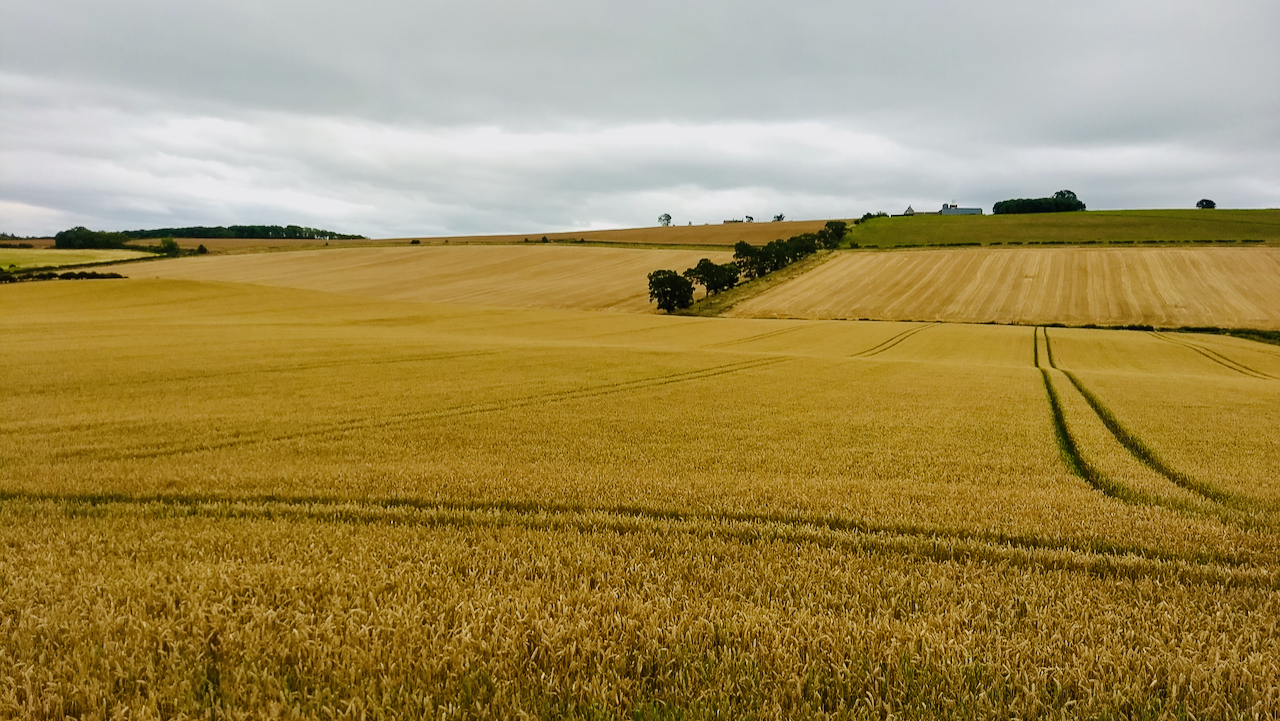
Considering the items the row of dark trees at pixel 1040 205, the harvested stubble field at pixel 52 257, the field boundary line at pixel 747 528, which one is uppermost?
the row of dark trees at pixel 1040 205

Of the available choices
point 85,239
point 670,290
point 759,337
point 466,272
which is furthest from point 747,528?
point 85,239

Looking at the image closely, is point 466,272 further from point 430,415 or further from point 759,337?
point 430,415

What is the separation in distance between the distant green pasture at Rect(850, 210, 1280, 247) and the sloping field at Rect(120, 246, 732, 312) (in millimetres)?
34819

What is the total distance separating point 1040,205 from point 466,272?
138212mm

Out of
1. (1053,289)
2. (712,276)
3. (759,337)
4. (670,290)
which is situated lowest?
(759,337)

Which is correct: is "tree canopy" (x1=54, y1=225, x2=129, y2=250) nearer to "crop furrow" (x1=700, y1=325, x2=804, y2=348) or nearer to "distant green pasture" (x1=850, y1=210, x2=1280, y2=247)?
"crop furrow" (x1=700, y1=325, x2=804, y2=348)

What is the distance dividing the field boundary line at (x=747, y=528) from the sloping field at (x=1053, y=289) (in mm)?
54615

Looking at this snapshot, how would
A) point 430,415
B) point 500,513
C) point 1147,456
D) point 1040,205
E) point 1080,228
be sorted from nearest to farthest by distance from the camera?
1. point 500,513
2. point 1147,456
3. point 430,415
4. point 1080,228
5. point 1040,205

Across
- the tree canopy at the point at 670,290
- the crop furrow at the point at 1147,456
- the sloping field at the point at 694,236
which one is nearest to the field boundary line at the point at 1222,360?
the crop furrow at the point at 1147,456

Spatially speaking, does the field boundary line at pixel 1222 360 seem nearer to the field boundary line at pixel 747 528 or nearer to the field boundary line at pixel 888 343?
the field boundary line at pixel 888 343

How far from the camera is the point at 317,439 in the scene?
10531mm

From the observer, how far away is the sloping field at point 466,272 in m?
72.2

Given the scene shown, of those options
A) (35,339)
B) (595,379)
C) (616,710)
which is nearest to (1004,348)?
(595,379)

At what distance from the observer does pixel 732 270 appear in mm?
74438
